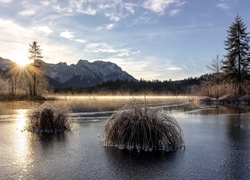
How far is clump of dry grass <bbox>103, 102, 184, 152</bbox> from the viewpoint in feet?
33.5

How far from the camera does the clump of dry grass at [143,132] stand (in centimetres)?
1020

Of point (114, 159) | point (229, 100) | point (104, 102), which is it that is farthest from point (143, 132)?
point (104, 102)

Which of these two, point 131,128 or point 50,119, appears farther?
point 50,119

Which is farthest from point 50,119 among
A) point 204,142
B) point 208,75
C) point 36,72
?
→ point 208,75

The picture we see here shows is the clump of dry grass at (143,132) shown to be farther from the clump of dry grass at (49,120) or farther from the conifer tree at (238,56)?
the conifer tree at (238,56)

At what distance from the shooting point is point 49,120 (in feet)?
48.2

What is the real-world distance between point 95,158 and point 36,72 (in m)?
52.5

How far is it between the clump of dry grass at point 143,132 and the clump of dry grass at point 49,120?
4.52 m

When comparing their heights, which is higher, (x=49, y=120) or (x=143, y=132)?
(x=49, y=120)

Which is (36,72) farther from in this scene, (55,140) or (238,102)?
(55,140)

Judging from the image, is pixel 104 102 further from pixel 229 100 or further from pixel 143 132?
pixel 143 132

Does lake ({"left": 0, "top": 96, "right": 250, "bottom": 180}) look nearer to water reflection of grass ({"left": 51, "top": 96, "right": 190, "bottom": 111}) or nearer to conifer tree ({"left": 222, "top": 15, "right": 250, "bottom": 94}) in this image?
water reflection of grass ({"left": 51, "top": 96, "right": 190, "bottom": 111})

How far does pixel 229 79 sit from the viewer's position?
1924 inches

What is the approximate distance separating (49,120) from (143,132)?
616 centimetres
